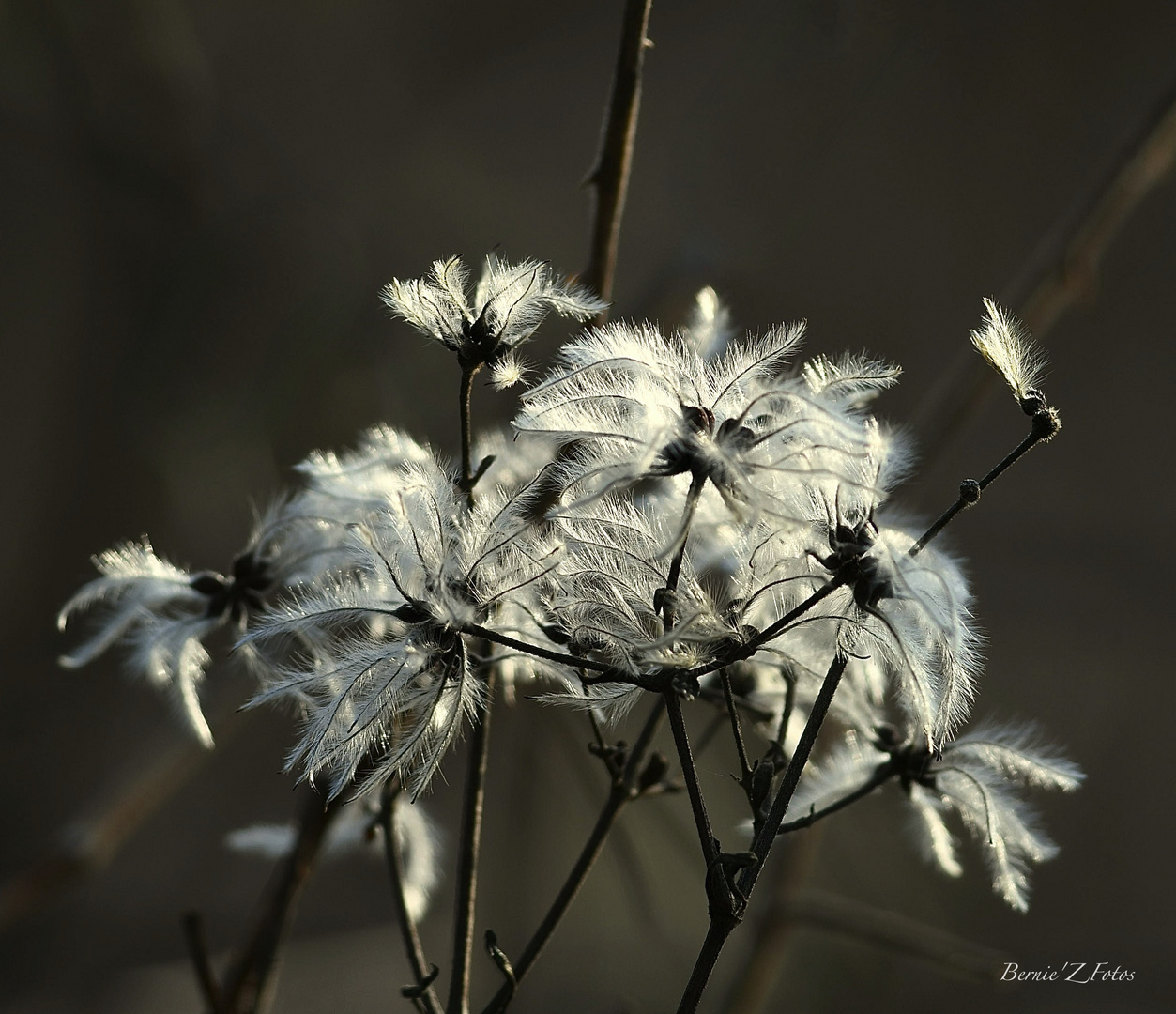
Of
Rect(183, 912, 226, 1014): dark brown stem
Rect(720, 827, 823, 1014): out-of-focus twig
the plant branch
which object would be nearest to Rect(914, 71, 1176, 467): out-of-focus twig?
Rect(720, 827, 823, 1014): out-of-focus twig

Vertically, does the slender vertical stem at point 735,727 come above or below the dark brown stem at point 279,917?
below

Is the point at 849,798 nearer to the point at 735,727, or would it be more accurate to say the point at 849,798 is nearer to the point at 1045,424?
the point at 735,727

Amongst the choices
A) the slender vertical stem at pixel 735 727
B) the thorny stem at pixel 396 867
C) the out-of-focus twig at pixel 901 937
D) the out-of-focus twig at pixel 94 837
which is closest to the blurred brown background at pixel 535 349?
the out-of-focus twig at pixel 94 837

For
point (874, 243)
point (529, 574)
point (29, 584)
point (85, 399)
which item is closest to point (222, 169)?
point (85, 399)

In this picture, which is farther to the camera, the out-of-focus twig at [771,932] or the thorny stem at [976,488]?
the out-of-focus twig at [771,932]

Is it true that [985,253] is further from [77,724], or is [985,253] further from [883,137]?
[77,724]

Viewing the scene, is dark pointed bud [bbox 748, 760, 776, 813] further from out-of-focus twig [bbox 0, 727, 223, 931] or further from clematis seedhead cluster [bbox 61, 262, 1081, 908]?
out-of-focus twig [bbox 0, 727, 223, 931]

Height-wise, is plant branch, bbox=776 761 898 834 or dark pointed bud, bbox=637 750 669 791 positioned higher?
dark pointed bud, bbox=637 750 669 791

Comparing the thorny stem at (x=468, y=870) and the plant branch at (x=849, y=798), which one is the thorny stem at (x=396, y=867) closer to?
the thorny stem at (x=468, y=870)
